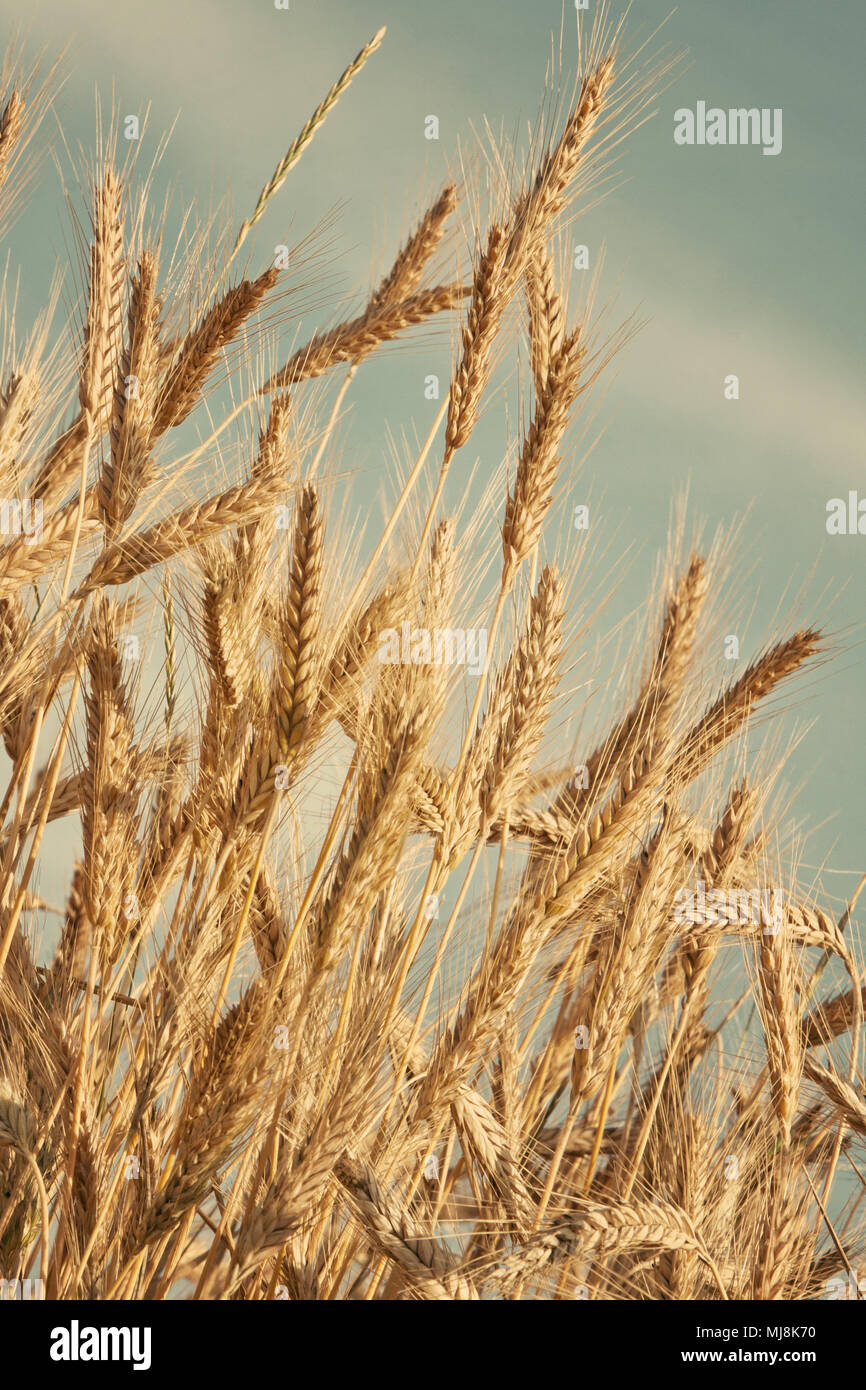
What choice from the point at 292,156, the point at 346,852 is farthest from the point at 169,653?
the point at 292,156

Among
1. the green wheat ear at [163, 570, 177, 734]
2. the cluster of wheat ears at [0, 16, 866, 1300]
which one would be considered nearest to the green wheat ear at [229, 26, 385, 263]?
the cluster of wheat ears at [0, 16, 866, 1300]

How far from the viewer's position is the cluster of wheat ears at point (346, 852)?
1.25m

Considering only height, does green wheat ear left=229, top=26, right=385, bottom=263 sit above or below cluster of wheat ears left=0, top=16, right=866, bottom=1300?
above

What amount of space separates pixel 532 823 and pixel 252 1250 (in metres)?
1.06

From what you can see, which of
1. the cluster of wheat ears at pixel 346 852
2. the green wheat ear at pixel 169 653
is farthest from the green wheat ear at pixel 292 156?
the green wheat ear at pixel 169 653

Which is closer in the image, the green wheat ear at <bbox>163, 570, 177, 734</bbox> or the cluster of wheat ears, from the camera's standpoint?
the cluster of wheat ears

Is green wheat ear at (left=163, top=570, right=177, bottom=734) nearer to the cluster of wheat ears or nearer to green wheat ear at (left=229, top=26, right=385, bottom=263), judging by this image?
the cluster of wheat ears

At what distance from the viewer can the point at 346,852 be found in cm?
129

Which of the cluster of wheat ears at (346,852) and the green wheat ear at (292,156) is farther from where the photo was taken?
the green wheat ear at (292,156)

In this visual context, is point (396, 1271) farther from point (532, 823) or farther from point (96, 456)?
point (96, 456)

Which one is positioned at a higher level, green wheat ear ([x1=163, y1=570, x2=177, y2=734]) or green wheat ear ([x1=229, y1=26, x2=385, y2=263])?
green wheat ear ([x1=229, y1=26, x2=385, y2=263])

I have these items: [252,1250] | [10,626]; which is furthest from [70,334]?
[252,1250]

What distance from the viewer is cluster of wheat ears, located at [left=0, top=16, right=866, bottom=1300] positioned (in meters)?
1.25

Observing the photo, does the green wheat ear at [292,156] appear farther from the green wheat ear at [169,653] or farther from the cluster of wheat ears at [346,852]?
the green wheat ear at [169,653]
